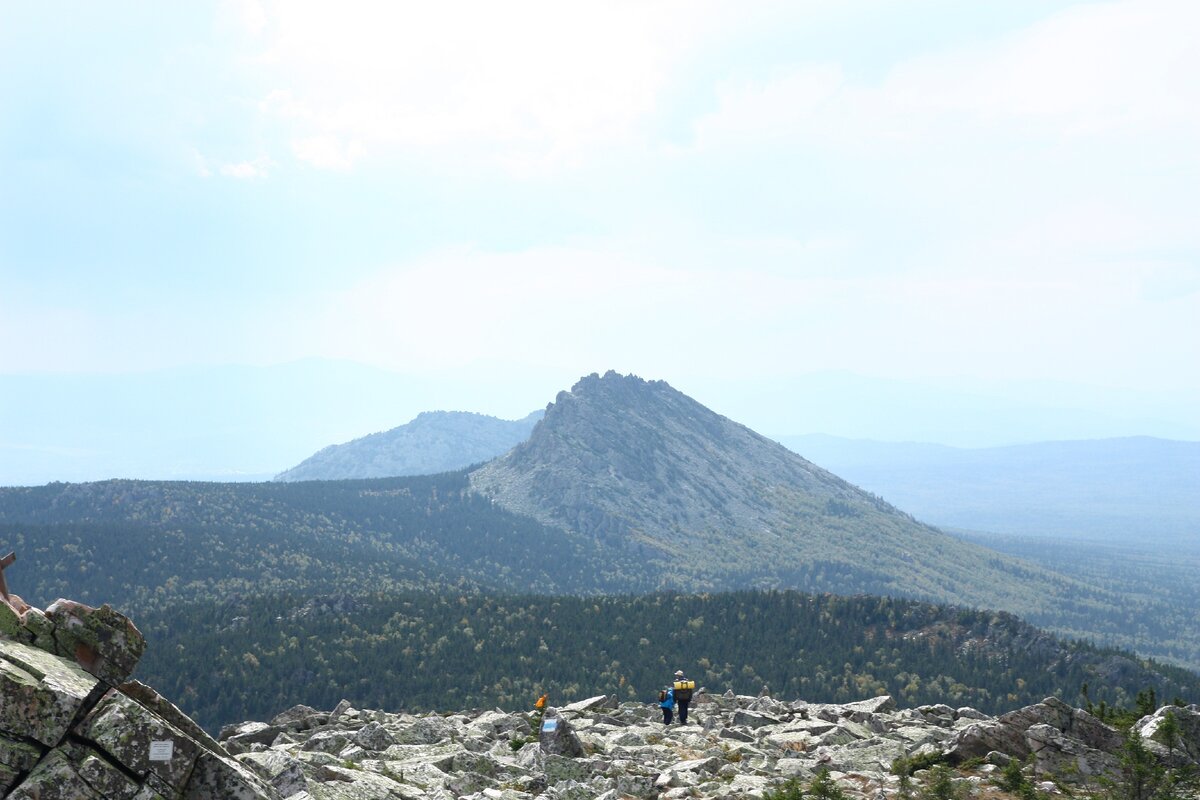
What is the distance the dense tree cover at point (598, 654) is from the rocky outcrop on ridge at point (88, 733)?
97.5 metres

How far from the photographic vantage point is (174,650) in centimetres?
15938

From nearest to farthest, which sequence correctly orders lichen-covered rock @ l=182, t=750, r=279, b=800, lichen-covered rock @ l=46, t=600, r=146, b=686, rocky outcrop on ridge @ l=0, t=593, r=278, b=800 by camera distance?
Answer: rocky outcrop on ridge @ l=0, t=593, r=278, b=800 < lichen-covered rock @ l=182, t=750, r=279, b=800 < lichen-covered rock @ l=46, t=600, r=146, b=686

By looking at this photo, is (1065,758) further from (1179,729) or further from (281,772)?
(281,772)

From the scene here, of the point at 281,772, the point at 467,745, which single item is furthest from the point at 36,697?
the point at 467,745

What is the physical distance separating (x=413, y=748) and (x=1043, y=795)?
80.7 ft

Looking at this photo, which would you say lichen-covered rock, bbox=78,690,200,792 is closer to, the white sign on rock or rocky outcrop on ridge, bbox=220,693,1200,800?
the white sign on rock

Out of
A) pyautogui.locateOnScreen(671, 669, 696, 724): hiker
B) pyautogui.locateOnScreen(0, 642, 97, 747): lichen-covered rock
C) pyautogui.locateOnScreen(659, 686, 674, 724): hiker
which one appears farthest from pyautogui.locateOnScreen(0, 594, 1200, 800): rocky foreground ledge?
pyautogui.locateOnScreen(659, 686, 674, 724): hiker

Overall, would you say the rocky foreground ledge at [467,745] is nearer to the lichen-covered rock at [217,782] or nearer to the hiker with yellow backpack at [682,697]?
the lichen-covered rock at [217,782]

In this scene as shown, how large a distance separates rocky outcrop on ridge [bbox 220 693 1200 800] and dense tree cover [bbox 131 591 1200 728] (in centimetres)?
7261

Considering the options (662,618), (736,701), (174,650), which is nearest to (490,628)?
(662,618)

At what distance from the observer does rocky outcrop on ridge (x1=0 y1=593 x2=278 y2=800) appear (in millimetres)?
20562

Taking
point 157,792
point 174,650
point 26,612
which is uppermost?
point 26,612

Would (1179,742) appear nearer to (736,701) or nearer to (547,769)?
(547,769)

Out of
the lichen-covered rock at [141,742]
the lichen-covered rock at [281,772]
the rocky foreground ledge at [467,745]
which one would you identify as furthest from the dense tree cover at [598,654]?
the lichen-covered rock at [141,742]
